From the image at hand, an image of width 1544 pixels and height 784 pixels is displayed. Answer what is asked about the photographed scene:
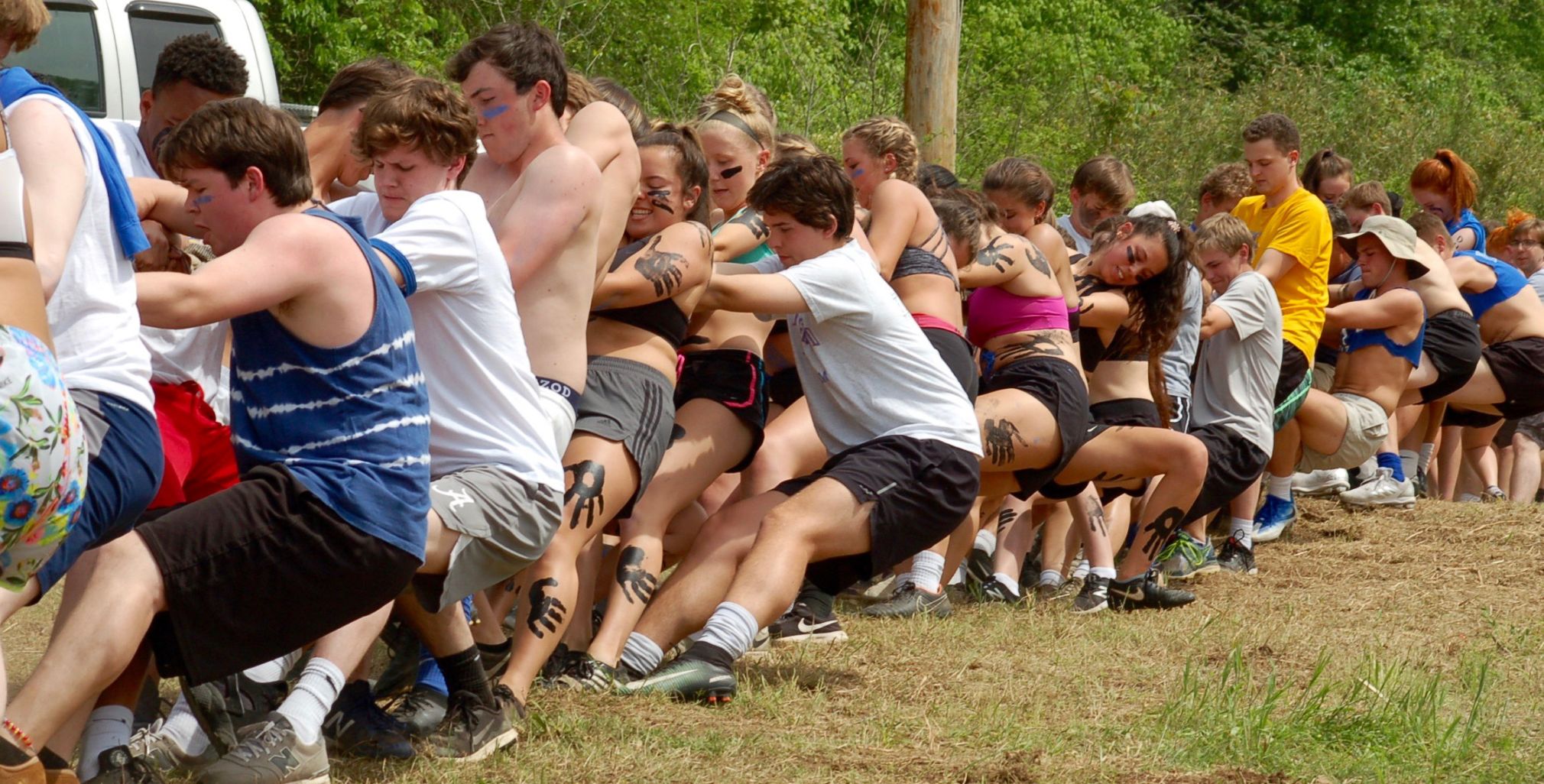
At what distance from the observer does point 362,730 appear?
12.5ft

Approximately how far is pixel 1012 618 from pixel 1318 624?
1142mm

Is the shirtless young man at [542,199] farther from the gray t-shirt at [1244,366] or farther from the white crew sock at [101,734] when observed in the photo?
the gray t-shirt at [1244,366]

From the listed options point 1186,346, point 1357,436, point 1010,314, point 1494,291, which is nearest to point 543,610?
point 1010,314

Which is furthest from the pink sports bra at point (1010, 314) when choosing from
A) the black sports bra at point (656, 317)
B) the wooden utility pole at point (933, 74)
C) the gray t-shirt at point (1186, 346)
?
the wooden utility pole at point (933, 74)

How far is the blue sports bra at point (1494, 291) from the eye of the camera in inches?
365

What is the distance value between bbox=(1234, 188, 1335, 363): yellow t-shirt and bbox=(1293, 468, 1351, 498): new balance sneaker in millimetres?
1108

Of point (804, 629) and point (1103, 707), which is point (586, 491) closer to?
point (804, 629)

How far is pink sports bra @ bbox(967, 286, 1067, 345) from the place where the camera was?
6.06 m

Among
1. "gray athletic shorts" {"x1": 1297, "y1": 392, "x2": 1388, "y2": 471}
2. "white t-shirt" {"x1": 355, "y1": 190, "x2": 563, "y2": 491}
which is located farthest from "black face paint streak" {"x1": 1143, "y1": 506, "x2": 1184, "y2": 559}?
"white t-shirt" {"x1": 355, "y1": 190, "x2": 563, "y2": 491}

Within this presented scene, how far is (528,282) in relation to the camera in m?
4.13

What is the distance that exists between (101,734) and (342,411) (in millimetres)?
889

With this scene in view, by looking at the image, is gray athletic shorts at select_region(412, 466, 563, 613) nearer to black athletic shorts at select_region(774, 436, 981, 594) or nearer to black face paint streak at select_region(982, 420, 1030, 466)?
black athletic shorts at select_region(774, 436, 981, 594)

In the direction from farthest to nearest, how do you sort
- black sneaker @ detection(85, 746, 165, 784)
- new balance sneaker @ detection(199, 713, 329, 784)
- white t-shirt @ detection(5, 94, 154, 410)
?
black sneaker @ detection(85, 746, 165, 784) < new balance sneaker @ detection(199, 713, 329, 784) < white t-shirt @ detection(5, 94, 154, 410)

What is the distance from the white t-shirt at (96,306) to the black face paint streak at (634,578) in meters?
1.80
